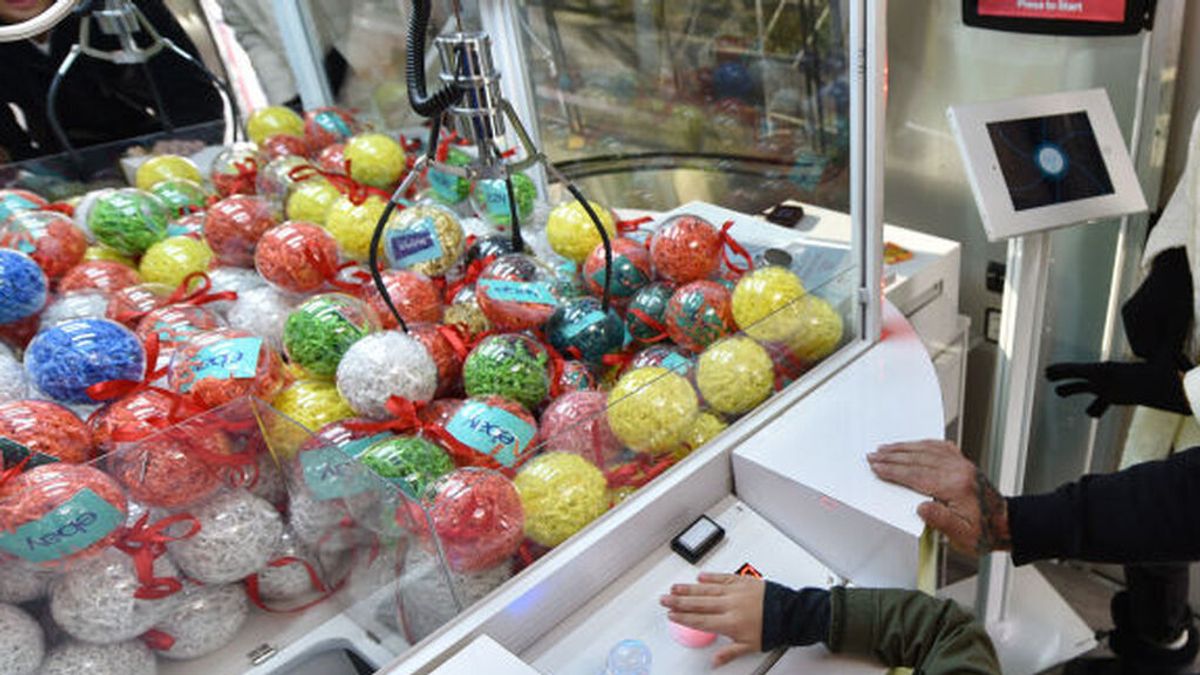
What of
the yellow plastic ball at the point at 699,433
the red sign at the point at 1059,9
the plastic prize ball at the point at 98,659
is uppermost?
the red sign at the point at 1059,9

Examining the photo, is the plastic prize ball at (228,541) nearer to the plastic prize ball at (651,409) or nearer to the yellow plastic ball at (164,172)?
the plastic prize ball at (651,409)

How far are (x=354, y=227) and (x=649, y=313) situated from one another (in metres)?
0.55

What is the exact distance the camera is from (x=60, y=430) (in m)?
0.94

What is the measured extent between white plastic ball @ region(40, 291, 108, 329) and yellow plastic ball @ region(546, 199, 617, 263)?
727 mm

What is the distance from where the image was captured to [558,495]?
96 cm

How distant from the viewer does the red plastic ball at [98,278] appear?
1372mm

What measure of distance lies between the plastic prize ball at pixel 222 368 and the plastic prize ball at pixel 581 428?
1.21 feet

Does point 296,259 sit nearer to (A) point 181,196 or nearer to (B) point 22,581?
(B) point 22,581

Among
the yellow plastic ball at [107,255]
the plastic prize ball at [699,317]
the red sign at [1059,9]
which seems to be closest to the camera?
the plastic prize ball at [699,317]

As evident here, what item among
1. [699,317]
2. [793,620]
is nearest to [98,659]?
[793,620]

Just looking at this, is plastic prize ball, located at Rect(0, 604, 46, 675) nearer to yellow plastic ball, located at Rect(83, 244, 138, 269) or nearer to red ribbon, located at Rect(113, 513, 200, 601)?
red ribbon, located at Rect(113, 513, 200, 601)

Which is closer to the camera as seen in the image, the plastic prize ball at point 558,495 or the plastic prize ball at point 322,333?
the plastic prize ball at point 558,495

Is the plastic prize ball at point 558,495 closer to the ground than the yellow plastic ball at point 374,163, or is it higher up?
closer to the ground

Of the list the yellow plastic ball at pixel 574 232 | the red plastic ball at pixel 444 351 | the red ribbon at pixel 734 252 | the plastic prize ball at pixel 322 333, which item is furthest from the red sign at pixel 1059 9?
the plastic prize ball at pixel 322 333
